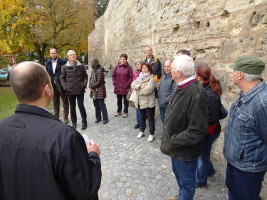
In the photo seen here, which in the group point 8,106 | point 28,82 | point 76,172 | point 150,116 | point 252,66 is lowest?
point 8,106

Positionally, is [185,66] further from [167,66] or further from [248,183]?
[167,66]

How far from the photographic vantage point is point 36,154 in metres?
1.03

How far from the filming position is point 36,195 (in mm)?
1071

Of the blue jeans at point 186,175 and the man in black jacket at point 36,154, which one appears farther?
the blue jeans at point 186,175

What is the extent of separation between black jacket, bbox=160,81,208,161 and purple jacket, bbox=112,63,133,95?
3.42m

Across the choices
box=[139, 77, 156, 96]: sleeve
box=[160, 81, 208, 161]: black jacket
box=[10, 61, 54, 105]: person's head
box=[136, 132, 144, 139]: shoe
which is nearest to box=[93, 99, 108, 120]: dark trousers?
box=[136, 132, 144, 139]: shoe

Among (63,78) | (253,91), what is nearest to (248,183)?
(253,91)

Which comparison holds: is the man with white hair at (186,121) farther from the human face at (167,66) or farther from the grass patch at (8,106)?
the grass patch at (8,106)

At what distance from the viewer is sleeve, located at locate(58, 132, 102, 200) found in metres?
1.07

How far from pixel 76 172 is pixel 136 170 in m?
2.14

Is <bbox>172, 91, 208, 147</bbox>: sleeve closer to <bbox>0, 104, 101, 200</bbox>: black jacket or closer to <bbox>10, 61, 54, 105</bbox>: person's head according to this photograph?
<bbox>0, 104, 101, 200</bbox>: black jacket

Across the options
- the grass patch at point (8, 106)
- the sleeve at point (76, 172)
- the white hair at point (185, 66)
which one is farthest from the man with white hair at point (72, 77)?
the sleeve at point (76, 172)

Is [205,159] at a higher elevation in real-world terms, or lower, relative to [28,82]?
lower

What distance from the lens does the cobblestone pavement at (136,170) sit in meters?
2.56
